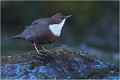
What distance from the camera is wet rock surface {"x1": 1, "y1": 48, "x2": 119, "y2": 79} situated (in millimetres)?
6105

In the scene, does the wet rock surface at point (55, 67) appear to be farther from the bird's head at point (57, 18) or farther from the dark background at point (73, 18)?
the dark background at point (73, 18)

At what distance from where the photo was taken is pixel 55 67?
623cm

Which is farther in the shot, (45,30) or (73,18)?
(73,18)

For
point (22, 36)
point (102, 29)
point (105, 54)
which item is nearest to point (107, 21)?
point (102, 29)

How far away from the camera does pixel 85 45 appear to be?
1230cm

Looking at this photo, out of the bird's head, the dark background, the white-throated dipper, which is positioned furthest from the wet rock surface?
the dark background

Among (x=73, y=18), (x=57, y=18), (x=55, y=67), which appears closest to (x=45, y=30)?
(x=57, y=18)

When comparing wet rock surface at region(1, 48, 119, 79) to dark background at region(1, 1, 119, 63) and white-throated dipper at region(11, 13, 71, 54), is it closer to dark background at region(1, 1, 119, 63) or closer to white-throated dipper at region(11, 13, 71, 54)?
white-throated dipper at region(11, 13, 71, 54)

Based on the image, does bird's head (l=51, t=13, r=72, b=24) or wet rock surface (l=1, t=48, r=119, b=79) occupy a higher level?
bird's head (l=51, t=13, r=72, b=24)

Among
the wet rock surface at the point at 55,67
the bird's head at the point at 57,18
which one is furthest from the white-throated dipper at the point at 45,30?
the wet rock surface at the point at 55,67

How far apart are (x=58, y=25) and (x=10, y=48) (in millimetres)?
5792

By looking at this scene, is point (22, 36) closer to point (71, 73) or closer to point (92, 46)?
point (71, 73)

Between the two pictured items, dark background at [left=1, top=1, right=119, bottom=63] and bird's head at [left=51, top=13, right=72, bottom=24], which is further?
dark background at [left=1, top=1, right=119, bottom=63]

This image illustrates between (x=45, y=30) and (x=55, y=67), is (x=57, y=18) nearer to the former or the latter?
(x=45, y=30)
